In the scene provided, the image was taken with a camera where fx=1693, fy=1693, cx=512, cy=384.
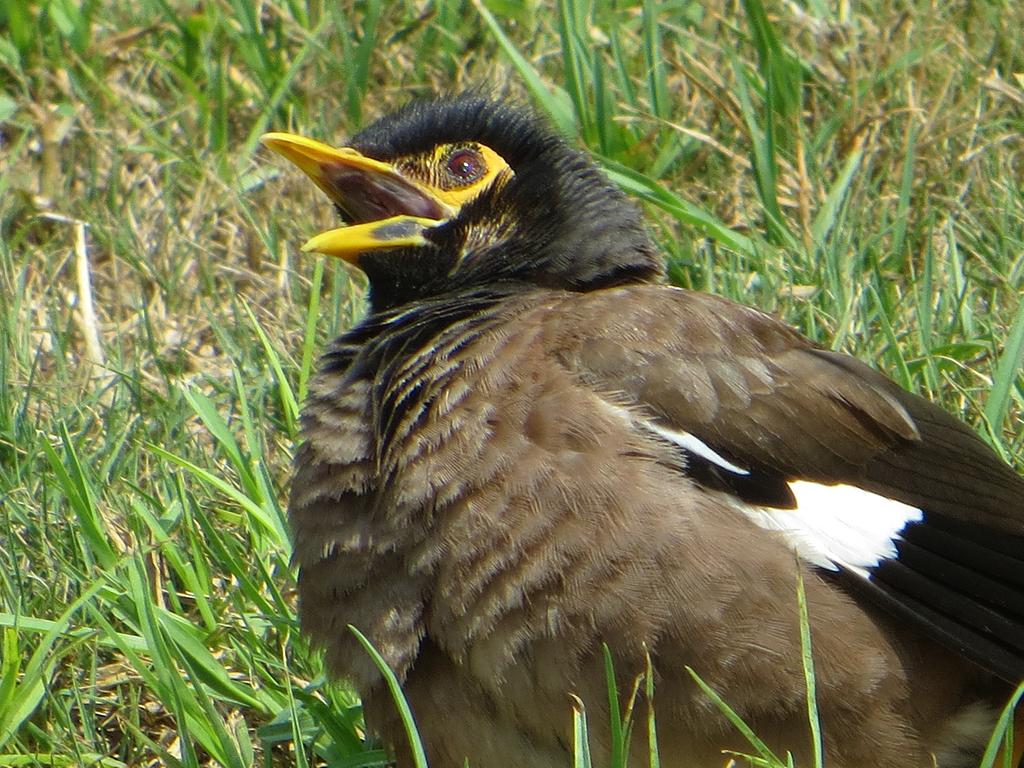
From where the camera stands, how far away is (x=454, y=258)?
362 cm

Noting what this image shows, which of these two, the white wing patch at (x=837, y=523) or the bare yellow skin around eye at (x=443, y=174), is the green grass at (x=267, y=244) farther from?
the bare yellow skin around eye at (x=443, y=174)

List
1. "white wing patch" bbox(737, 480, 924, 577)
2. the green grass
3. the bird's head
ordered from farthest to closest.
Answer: the bird's head < the green grass < "white wing patch" bbox(737, 480, 924, 577)

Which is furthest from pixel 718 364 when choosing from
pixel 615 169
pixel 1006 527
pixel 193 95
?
pixel 193 95

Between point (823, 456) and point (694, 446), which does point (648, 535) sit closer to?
point (694, 446)

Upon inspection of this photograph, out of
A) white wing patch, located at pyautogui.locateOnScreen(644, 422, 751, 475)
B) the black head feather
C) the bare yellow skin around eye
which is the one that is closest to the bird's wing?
white wing patch, located at pyautogui.locateOnScreen(644, 422, 751, 475)

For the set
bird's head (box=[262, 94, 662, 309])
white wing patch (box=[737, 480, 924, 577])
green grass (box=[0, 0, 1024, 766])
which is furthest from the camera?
bird's head (box=[262, 94, 662, 309])

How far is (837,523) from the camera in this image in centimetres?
307

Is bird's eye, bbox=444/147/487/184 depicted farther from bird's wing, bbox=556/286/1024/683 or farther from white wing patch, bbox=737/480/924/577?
white wing patch, bbox=737/480/924/577

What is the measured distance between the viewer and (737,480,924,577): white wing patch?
119 inches

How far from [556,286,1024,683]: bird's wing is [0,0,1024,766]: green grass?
52 cm

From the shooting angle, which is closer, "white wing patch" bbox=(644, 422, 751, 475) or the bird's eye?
"white wing patch" bbox=(644, 422, 751, 475)

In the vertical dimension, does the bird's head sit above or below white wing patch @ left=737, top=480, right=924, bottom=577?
above

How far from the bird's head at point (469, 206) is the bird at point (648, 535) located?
0.15 m

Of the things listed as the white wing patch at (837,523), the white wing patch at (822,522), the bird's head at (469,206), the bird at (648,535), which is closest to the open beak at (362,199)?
the bird's head at (469,206)
